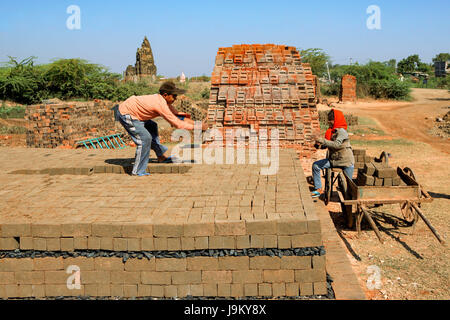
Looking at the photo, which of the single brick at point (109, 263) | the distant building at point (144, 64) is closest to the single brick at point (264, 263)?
the single brick at point (109, 263)

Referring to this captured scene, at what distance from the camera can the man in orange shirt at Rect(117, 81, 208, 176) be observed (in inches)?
214

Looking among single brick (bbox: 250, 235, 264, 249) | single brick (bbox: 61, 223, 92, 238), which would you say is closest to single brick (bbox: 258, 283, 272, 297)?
single brick (bbox: 250, 235, 264, 249)

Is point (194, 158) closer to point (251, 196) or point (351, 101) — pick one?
point (251, 196)

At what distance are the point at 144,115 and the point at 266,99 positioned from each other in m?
4.43

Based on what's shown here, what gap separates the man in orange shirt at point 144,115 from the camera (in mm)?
5426

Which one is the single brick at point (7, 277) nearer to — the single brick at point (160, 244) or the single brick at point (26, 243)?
the single brick at point (26, 243)

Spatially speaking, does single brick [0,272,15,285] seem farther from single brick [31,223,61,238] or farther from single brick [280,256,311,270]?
single brick [280,256,311,270]

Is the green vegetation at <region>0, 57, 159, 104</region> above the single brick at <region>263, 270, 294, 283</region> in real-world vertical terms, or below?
above

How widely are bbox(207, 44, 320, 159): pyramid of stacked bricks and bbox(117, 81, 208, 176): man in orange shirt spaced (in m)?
3.62

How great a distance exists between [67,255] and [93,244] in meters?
0.30

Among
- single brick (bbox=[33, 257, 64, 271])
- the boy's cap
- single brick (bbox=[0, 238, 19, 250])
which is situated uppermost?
the boy's cap

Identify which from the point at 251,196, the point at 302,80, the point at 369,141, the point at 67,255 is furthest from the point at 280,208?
the point at 369,141

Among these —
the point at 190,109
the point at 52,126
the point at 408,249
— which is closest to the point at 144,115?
the point at 408,249

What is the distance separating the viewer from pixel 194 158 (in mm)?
6695
